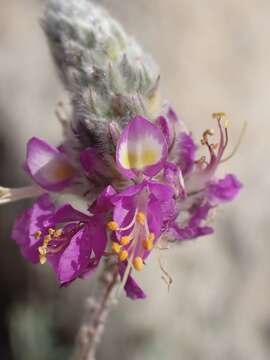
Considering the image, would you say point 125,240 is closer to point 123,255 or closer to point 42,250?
point 123,255

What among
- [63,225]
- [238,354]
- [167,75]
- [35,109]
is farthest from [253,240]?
[63,225]

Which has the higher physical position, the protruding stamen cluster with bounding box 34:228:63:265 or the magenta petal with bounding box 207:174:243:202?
the protruding stamen cluster with bounding box 34:228:63:265

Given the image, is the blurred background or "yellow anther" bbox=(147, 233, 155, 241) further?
the blurred background

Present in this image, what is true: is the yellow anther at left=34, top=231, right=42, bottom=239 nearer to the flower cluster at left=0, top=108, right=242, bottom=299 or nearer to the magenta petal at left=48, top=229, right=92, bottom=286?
the flower cluster at left=0, top=108, right=242, bottom=299

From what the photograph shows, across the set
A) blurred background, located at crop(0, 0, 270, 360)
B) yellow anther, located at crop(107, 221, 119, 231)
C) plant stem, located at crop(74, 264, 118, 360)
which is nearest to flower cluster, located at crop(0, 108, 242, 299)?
yellow anther, located at crop(107, 221, 119, 231)

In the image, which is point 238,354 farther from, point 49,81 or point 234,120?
point 49,81

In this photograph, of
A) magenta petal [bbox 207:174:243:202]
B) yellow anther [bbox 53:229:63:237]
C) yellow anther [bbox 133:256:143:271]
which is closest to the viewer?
yellow anther [bbox 133:256:143:271]

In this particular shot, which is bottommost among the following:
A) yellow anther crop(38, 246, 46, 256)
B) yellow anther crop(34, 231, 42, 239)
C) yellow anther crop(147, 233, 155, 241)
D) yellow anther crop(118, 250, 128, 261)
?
yellow anther crop(118, 250, 128, 261)

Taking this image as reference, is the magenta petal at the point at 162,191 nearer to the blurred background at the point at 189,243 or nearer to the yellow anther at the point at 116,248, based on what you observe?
the yellow anther at the point at 116,248
